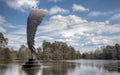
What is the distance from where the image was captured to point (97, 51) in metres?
124

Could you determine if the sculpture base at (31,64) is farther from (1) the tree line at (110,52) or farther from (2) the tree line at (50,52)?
(1) the tree line at (110,52)

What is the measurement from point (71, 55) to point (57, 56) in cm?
2908

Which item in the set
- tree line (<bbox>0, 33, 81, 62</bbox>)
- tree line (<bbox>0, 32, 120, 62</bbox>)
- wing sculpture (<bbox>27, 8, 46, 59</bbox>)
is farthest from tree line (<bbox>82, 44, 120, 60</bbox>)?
wing sculpture (<bbox>27, 8, 46, 59</bbox>)

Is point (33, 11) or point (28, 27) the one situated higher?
point (33, 11)

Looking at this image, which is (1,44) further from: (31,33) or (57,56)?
(57,56)

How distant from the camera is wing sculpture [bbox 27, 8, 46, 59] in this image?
1078 inches

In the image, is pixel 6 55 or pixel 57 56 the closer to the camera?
pixel 6 55

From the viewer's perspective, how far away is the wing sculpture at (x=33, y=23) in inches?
1078

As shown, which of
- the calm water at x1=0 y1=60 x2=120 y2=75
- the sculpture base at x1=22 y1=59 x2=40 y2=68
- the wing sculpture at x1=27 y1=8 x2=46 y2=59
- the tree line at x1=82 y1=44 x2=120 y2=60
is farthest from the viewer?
the tree line at x1=82 y1=44 x2=120 y2=60

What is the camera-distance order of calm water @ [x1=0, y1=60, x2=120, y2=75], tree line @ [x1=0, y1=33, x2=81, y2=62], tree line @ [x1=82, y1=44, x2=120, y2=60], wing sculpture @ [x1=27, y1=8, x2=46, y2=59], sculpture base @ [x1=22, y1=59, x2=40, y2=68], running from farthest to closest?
tree line @ [x1=82, y1=44, x2=120, y2=60]
tree line @ [x1=0, y1=33, x2=81, y2=62]
wing sculpture @ [x1=27, y1=8, x2=46, y2=59]
sculpture base @ [x1=22, y1=59, x2=40, y2=68]
calm water @ [x1=0, y1=60, x2=120, y2=75]

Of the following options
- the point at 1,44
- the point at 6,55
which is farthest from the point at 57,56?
the point at 1,44

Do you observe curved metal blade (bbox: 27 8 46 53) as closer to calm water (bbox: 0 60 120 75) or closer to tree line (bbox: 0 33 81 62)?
calm water (bbox: 0 60 120 75)

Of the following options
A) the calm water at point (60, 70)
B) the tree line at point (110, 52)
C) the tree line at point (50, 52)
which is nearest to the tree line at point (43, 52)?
Answer: the tree line at point (50, 52)

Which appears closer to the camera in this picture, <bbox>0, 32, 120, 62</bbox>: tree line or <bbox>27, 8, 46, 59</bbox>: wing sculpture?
<bbox>27, 8, 46, 59</bbox>: wing sculpture
